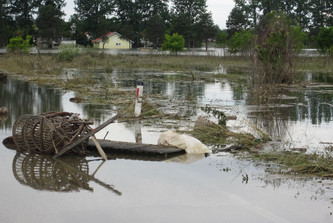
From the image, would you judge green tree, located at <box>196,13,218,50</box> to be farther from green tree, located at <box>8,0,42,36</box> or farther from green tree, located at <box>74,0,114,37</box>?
green tree, located at <box>8,0,42,36</box>

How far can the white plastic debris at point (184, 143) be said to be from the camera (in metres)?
9.99

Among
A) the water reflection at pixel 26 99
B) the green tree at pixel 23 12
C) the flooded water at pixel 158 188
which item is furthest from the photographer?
the green tree at pixel 23 12

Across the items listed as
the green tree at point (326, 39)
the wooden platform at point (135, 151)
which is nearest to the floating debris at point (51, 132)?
the wooden platform at point (135, 151)

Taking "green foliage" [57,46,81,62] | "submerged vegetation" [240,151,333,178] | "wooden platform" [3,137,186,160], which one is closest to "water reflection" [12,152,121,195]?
"wooden platform" [3,137,186,160]

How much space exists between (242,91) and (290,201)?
16.6 meters

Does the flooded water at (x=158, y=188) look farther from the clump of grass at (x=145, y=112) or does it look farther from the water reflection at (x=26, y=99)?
the water reflection at (x=26, y=99)

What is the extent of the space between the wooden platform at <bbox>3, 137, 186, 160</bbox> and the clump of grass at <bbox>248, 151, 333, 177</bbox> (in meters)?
1.60

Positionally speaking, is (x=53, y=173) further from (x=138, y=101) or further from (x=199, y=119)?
(x=138, y=101)

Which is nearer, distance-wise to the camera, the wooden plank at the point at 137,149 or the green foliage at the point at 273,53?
the wooden plank at the point at 137,149

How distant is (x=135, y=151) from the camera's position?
32.7 ft

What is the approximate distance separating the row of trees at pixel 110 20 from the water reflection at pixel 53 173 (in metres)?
70.4

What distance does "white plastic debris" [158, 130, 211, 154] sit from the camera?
9.99 meters

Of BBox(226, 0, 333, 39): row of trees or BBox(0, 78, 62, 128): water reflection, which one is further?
BBox(226, 0, 333, 39): row of trees

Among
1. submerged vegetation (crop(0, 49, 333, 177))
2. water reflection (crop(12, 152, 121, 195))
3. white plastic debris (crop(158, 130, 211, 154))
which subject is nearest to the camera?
water reflection (crop(12, 152, 121, 195))
